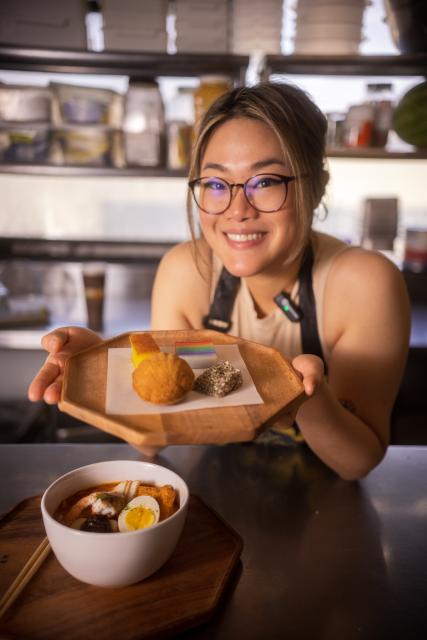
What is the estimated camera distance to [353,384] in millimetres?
1313

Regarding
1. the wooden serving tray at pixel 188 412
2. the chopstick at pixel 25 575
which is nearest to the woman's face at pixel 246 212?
the wooden serving tray at pixel 188 412

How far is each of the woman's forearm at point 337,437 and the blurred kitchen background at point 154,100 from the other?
1.39 metres

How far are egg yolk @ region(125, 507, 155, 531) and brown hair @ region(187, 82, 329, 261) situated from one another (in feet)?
2.89

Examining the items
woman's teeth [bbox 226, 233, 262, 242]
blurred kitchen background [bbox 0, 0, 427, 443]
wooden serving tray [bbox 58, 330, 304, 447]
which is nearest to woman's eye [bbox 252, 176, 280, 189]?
woman's teeth [bbox 226, 233, 262, 242]

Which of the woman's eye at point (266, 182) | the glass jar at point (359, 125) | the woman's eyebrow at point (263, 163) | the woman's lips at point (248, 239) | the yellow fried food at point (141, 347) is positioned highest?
the glass jar at point (359, 125)

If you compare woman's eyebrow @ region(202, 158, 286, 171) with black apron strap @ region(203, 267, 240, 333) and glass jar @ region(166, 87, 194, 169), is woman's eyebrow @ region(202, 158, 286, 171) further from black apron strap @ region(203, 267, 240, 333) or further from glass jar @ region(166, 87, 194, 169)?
glass jar @ region(166, 87, 194, 169)

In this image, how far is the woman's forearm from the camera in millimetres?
1094

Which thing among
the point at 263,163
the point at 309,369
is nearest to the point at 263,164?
the point at 263,163

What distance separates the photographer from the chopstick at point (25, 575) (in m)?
0.70

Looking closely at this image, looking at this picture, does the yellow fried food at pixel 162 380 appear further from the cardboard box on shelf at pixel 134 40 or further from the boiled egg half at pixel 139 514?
the cardboard box on shelf at pixel 134 40

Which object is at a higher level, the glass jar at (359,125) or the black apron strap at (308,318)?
the glass jar at (359,125)

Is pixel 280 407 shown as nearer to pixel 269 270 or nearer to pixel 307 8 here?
pixel 269 270

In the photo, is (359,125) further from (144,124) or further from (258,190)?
(258,190)

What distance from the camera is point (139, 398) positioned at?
0.81 m
